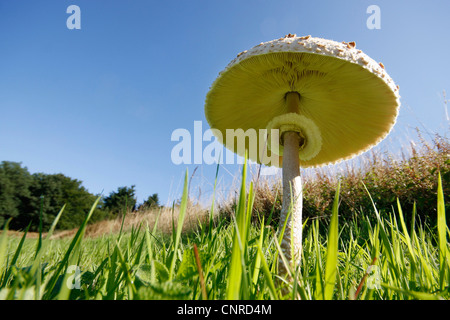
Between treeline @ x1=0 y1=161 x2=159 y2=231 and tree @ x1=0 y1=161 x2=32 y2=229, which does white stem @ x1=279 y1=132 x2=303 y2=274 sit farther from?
tree @ x1=0 y1=161 x2=32 y2=229

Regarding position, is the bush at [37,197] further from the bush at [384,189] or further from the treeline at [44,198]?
the bush at [384,189]

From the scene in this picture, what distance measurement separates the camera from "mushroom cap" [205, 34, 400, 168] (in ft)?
4.69

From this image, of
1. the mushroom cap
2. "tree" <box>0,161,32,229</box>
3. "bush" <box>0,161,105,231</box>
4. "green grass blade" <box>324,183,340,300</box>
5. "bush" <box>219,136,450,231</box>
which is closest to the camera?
"green grass blade" <box>324,183,340,300</box>

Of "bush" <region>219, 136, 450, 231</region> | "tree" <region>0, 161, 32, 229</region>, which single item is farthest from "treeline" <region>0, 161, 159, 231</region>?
"bush" <region>219, 136, 450, 231</region>

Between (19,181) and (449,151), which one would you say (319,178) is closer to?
(449,151)

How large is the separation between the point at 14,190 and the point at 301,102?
38523 millimetres

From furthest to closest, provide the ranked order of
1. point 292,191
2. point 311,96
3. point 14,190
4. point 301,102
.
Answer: point 14,190, point 301,102, point 311,96, point 292,191

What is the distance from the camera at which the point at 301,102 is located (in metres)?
2.25

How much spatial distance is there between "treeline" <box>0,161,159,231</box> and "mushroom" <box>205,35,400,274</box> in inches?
1108

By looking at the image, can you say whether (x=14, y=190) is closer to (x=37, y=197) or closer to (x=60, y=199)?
(x=37, y=197)

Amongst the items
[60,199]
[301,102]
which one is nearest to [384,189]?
[301,102]

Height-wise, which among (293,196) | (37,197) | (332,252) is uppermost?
(37,197)

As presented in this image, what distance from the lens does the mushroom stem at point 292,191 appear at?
1439mm
